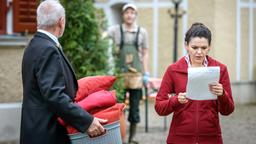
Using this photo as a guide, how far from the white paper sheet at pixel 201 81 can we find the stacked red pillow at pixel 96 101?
1.47 feet

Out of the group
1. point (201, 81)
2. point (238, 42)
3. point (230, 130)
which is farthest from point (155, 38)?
point (201, 81)

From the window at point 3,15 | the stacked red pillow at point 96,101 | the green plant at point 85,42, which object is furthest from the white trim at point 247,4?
the stacked red pillow at point 96,101

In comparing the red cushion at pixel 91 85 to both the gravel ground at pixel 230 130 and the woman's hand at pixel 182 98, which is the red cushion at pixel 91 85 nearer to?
the woman's hand at pixel 182 98

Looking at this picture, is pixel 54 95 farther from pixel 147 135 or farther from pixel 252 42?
pixel 252 42

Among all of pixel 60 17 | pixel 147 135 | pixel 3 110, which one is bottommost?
pixel 147 135

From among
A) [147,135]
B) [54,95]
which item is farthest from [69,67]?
[147,135]

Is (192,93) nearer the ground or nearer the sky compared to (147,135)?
nearer the sky

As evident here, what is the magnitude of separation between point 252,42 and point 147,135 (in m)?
8.93

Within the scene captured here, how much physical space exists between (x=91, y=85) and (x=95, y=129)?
0.34 metres

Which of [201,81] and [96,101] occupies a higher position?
[201,81]

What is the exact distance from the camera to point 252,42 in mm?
17578

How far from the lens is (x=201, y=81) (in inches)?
148

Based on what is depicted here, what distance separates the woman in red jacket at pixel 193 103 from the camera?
13.1 feet

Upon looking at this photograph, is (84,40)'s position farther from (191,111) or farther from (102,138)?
(102,138)
